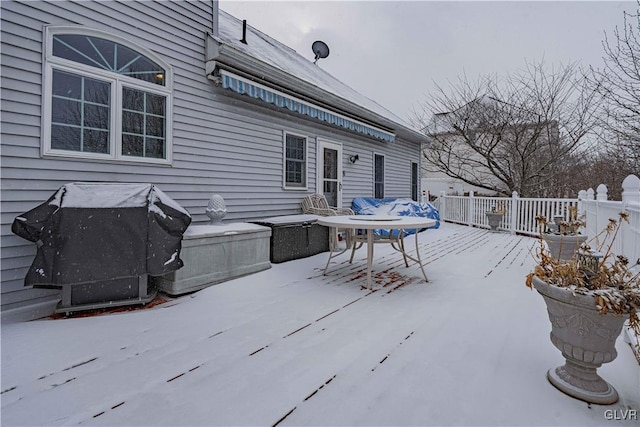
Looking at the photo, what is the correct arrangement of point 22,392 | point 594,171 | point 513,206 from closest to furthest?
point 22,392, point 513,206, point 594,171

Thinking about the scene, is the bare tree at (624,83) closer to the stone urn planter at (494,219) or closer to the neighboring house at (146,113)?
the stone urn planter at (494,219)

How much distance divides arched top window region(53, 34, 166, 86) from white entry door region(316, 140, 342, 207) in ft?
11.1

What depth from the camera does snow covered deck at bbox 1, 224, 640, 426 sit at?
1518 millimetres

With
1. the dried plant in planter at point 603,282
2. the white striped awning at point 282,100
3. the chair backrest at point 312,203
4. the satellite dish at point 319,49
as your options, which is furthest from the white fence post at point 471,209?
the dried plant in planter at point 603,282

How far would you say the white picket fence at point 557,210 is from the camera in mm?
2583

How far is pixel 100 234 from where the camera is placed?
2725 millimetres

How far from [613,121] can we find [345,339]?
8921 mm

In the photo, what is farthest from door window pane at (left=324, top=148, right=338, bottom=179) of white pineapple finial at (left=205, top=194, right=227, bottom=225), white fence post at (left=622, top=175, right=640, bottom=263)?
white fence post at (left=622, top=175, right=640, bottom=263)

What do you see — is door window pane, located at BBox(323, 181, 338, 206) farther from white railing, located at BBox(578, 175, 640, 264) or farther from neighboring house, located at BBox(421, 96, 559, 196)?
neighboring house, located at BBox(421, 96, 559, 196)

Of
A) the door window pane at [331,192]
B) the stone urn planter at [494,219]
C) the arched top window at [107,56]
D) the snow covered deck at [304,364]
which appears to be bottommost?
the snow covered deck at [304,364]

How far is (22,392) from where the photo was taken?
5.49 ft

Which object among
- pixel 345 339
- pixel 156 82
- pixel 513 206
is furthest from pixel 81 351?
pixel 513 206

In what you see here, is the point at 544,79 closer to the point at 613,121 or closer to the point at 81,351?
the point at 613,121

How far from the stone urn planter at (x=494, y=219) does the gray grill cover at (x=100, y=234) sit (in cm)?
833
